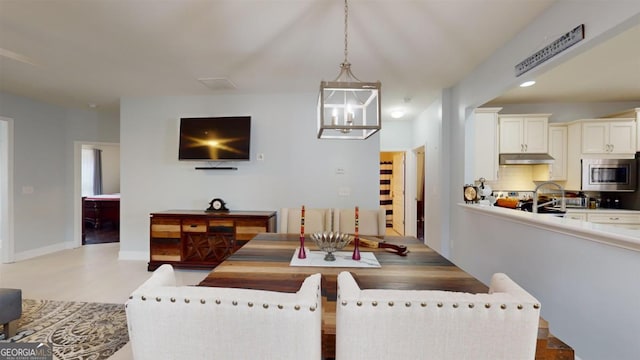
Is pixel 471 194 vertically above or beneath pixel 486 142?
beneath

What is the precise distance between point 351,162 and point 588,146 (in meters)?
3.41

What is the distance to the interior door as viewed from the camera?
20.9 feet

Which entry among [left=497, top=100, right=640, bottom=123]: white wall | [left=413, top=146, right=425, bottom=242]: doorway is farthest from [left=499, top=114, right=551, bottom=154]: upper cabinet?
[left=413, top=146, right=425, bottom=242]: doorway

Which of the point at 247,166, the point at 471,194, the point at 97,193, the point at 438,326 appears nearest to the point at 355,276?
the point at 438,326

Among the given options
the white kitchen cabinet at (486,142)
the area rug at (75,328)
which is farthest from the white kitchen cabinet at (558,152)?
the area rug at (75,328)

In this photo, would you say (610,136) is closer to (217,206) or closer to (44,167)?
(217,206)

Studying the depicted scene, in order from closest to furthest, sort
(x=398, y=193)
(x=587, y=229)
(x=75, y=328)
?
1. (x=587, y=229)
2. (x=75, y=328)
3. (x=398, y=193)

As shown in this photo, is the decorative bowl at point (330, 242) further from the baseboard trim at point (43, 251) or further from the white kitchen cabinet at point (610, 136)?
the baseboard trim at point (43, 251)

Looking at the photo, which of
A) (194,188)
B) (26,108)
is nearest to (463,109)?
(194,188)

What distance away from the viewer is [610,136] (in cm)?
395

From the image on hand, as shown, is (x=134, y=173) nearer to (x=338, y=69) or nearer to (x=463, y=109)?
(x=338, y=69)

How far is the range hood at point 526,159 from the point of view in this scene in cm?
403

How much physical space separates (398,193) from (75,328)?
6.03 metres

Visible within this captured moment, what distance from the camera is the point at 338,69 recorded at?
3.17 meters
